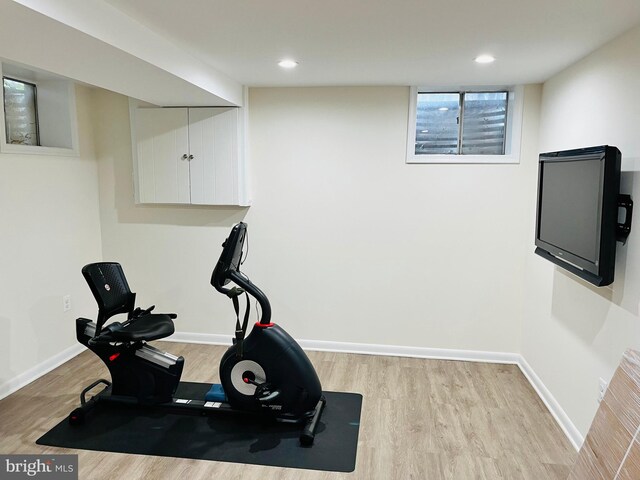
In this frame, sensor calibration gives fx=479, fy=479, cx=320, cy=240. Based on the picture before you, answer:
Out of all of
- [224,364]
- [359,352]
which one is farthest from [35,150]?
[359,352]

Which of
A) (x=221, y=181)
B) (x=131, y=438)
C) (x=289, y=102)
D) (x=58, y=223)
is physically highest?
(x=289, y=102)

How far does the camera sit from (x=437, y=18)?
2219 mm

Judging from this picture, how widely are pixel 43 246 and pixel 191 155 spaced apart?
1330 mm

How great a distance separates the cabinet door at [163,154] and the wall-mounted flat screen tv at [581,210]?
276 centimetres

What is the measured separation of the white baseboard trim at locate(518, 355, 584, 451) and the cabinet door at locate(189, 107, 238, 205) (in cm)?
269

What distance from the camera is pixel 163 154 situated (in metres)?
4.05

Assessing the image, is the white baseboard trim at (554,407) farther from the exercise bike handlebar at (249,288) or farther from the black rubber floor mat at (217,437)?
the exercise bike handlebar at (249,288)

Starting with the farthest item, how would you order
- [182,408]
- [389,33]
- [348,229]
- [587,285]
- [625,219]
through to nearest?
1. [348,229]
2. [182,408]
3. [587,285]
4. [389,33]
5. [625,219]

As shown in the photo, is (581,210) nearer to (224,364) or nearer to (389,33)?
(389,33)

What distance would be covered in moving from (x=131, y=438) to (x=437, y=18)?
9.21 feet

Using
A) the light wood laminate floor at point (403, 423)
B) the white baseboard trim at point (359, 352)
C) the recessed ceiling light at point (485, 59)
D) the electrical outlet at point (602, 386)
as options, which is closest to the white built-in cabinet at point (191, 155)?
the white baseboard trim at point (359, 352)

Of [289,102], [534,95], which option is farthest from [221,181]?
[534,95]

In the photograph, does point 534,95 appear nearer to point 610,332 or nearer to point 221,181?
point 610,332

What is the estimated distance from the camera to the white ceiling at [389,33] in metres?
2.08
